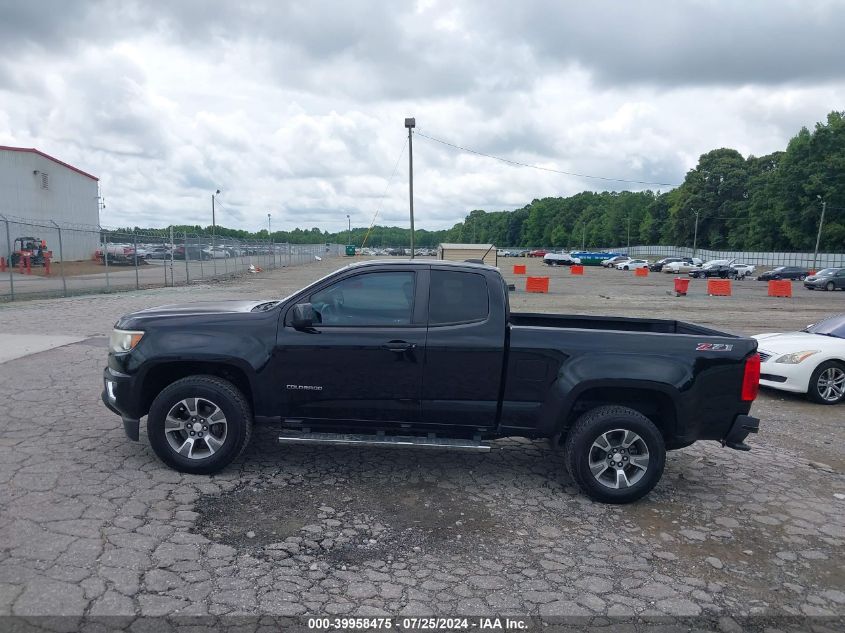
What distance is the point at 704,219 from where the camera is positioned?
319 ft

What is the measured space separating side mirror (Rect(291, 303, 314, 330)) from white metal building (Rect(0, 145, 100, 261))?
32493 mm

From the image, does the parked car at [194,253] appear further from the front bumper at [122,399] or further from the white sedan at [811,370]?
the white sedan at [811,370]

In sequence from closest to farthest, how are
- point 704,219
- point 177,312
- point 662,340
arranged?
point 662,340 → point 177,312 → point 704,219

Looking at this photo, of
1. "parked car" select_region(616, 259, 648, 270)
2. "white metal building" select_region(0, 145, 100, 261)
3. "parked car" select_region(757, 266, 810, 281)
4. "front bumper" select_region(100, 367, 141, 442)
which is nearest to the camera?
"front bumper" select_region(100, 367, 141, 442)

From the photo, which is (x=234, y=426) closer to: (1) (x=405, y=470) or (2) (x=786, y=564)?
(1) (x=405, y=470)

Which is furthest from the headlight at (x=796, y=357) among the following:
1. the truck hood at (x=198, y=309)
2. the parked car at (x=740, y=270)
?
the parked car at (x=740, y=270)

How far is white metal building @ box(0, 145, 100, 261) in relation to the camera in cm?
3650

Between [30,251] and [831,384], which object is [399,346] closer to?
[831,384]

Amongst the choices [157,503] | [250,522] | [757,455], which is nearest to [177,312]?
[157,503]

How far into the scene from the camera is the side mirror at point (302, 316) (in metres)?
4.90

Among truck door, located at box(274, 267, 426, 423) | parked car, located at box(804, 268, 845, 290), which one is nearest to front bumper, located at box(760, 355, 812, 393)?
truck door, located at box(274, 267, 426, 423)

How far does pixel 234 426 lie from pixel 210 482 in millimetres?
474

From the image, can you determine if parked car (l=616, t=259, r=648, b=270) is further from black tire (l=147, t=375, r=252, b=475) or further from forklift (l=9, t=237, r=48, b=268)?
black tire (l=147, t=375, r=252, b=475)

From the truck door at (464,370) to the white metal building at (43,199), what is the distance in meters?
33.1
